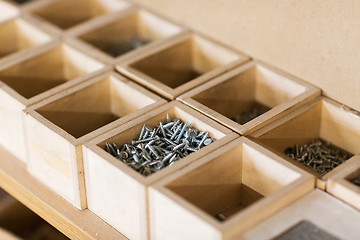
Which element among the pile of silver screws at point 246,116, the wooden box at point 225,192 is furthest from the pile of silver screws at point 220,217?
the pile of silver screws at point 246,116

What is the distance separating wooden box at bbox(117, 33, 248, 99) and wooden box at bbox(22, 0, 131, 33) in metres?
0.33

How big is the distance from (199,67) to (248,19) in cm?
25

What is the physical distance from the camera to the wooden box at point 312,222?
1385 millimetres

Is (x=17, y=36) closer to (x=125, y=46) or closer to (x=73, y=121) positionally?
(x=125, y=46)

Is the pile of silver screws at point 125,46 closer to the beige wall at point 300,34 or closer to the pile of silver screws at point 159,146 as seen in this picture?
the beige wall at point 300,34

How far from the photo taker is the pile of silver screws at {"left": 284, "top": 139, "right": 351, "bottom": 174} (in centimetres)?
168

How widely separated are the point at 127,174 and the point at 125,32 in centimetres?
88

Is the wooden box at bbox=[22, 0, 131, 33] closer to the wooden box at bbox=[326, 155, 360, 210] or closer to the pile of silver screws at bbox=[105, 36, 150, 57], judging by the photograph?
the pile of silver screws at bbox=[105, 36, 150, 57]

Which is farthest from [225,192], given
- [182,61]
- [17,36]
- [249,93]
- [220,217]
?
[17,36]

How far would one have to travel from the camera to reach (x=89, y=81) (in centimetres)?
183

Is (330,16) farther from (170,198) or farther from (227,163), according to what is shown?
(170,198)

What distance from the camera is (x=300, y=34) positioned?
1793 millimetres

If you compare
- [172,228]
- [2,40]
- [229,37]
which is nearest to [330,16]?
[229,37]

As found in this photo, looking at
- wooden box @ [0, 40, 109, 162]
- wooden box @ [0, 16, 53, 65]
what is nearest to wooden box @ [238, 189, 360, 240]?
wooden box @ [0, 40, 109, 162]
